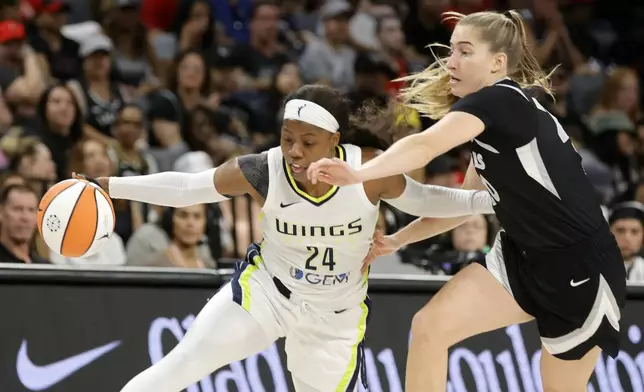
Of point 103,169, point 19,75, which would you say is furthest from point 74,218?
point 19,75

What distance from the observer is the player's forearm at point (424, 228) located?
202 inches

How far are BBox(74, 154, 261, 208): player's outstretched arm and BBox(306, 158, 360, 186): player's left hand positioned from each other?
0.87m

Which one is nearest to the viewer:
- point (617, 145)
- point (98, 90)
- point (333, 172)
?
point (333, 172)

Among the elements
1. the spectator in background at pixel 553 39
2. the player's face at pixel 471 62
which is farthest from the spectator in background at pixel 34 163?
the spectator in background at pixel 553 39

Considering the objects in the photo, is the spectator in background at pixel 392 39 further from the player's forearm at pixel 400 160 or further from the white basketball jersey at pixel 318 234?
the player's forearm at pixel 400 160

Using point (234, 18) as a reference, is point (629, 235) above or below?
below

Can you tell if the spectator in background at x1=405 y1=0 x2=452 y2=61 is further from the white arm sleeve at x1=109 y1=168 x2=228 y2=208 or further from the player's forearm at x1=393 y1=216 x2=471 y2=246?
the white arm sleeve at x1=109 y1=168 x2=228 y2=208

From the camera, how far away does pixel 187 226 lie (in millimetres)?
7109

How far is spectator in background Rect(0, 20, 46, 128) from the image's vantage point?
28.3ft

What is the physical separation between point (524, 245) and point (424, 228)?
625 mm

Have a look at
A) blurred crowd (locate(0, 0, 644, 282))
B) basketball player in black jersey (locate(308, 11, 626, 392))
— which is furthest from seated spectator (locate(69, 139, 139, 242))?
basketball player in black jersey (locate(308, 11, 626, 392))

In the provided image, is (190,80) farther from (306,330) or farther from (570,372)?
(570,372)

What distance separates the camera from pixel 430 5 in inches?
443

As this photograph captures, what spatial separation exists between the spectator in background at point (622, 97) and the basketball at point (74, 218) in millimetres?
6536
